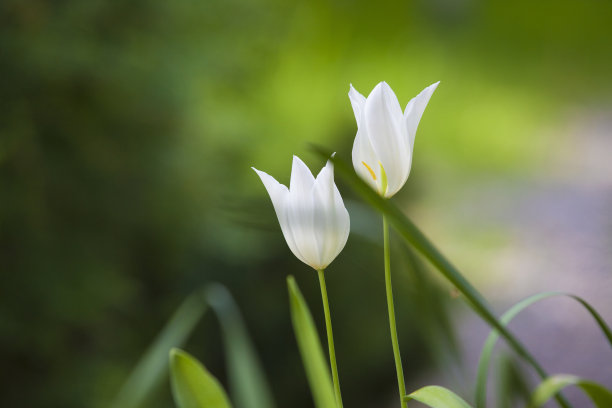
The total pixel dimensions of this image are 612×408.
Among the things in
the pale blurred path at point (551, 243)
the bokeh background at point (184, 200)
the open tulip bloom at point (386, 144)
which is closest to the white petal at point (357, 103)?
the open tulip bloom at point (386, 144)

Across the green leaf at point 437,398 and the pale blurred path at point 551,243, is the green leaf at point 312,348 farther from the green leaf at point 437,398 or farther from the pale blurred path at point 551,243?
the pale blurred path at point 551,243

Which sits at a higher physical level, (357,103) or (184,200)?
(357,103)

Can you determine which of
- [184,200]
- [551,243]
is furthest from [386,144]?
[551,243]

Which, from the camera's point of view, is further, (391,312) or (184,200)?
(184,200)

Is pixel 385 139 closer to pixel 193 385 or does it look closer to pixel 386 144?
pixel 386 144

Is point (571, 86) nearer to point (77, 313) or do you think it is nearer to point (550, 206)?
point (550, 206)

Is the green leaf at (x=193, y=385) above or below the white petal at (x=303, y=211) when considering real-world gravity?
below
